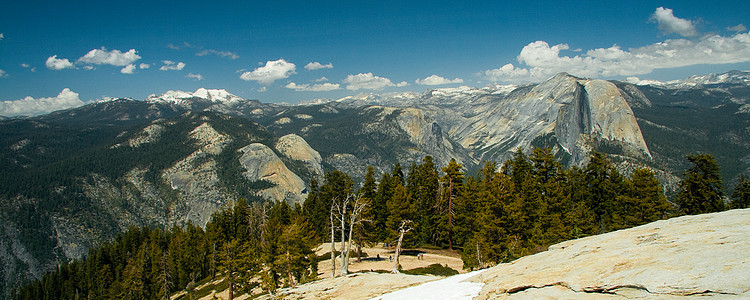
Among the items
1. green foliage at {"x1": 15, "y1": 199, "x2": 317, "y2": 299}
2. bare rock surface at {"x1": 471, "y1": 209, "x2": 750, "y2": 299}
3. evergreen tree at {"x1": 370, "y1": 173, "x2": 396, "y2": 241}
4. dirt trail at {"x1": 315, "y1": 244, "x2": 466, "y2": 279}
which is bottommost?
green foliage at {"x1": 15, "y1": 199, "x2": 317, "y2": 299}

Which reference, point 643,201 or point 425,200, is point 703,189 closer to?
point 643,201

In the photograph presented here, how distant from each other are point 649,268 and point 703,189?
43.0 m

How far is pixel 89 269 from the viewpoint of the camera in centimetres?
8975

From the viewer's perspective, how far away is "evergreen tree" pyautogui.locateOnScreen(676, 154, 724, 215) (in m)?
40.0

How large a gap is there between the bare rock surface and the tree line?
14970 millimetres

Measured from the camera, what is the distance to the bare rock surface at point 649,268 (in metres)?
8.77

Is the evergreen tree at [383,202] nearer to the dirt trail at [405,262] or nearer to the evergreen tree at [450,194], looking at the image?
the dirt trail at [405,262]

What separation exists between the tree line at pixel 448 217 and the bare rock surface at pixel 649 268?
1497 cm

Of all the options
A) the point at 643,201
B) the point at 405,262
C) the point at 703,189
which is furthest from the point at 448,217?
the point at 703,189

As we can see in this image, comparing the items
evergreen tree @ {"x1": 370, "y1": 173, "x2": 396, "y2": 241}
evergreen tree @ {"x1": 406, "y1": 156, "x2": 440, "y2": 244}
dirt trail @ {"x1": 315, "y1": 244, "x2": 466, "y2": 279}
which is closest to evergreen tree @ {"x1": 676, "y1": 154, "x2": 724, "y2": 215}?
dirt trail @ {"x1": 315, "y1": 244, "x2": 466, "y2": 279}

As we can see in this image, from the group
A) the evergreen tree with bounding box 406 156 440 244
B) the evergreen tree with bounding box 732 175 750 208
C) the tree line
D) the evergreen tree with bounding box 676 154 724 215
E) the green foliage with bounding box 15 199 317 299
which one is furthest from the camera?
the green foliage with bounding box 15 199 317 299

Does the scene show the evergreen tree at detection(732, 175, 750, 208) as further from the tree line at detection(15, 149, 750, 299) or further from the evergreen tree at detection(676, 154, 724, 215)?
the evergreen tree at detection(676, 154, 724, 215)

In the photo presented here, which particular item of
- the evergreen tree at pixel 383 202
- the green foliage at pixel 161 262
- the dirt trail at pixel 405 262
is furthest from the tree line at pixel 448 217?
the dirt trail at pixel 405 262

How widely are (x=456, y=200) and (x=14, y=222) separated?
26955 centimetres
